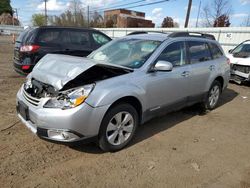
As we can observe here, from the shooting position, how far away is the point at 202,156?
3.56m

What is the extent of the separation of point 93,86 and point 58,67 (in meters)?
0.77

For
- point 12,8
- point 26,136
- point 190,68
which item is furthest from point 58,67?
point 12,8

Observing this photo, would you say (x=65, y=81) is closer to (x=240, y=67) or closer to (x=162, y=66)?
(x=162, y=66)

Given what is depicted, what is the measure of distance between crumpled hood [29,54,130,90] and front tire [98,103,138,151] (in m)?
0.68

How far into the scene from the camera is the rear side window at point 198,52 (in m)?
4.71

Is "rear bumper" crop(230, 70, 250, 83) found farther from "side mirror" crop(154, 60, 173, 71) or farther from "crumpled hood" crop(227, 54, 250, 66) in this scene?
"side mirror" crop(154, 60, 173, 71)

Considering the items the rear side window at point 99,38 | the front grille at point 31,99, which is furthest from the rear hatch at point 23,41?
the front grille at point 31,99

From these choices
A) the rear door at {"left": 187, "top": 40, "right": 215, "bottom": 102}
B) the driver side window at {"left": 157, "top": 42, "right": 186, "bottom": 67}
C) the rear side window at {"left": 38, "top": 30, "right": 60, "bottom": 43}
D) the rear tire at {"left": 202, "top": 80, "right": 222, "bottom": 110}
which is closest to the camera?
the driver side window at {"left": 157, "top": 42, "right": 186, "bottom": 67}

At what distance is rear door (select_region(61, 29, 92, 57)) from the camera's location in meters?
7.21

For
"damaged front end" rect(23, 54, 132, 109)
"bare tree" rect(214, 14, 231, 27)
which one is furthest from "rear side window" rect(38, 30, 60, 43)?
"bare tree" rect(214, 14, 231, 27)

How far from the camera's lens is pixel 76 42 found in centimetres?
744

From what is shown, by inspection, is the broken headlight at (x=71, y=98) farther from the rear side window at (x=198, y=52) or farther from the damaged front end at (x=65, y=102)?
the rear side window at (x=198, y=52)

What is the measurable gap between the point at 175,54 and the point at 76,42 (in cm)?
403

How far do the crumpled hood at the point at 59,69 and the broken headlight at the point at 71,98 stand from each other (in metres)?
0.15
